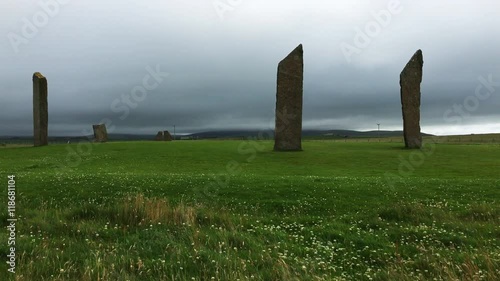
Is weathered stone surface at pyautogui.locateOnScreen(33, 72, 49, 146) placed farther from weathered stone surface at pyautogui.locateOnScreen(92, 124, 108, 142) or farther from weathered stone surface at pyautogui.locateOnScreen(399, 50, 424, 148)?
weathered stone surface at pyautogui.locateOnScreen(399, 50, 424, 148)

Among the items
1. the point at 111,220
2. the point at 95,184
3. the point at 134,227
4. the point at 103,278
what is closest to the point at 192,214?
the point at 134,227

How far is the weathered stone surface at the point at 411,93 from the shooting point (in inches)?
1526

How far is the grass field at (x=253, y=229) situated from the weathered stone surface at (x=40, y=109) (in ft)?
87.1

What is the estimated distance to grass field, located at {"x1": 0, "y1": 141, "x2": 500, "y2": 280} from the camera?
8039 mm

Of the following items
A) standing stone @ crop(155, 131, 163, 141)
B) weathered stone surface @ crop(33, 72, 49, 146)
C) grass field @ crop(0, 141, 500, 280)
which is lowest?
grass field @ crop(0, 141, 500, 280)

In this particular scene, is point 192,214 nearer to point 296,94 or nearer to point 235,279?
point 235,279

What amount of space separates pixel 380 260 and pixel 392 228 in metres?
2.60

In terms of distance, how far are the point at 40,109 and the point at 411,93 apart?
1485 inches

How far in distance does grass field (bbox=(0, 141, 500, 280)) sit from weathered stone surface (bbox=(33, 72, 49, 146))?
87.1 feet

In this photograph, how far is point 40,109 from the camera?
42.7 metres

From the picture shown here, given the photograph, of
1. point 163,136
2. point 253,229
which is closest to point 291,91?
point 253,229

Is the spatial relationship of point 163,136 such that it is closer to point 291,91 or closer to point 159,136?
point 159,136

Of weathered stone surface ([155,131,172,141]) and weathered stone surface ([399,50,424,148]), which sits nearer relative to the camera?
weathered stone surface ([399,50,424,148])

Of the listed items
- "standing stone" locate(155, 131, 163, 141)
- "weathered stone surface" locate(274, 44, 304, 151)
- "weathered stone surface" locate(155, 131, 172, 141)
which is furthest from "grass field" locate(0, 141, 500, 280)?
"standing stone" locate(155, 131, 163, 141)
